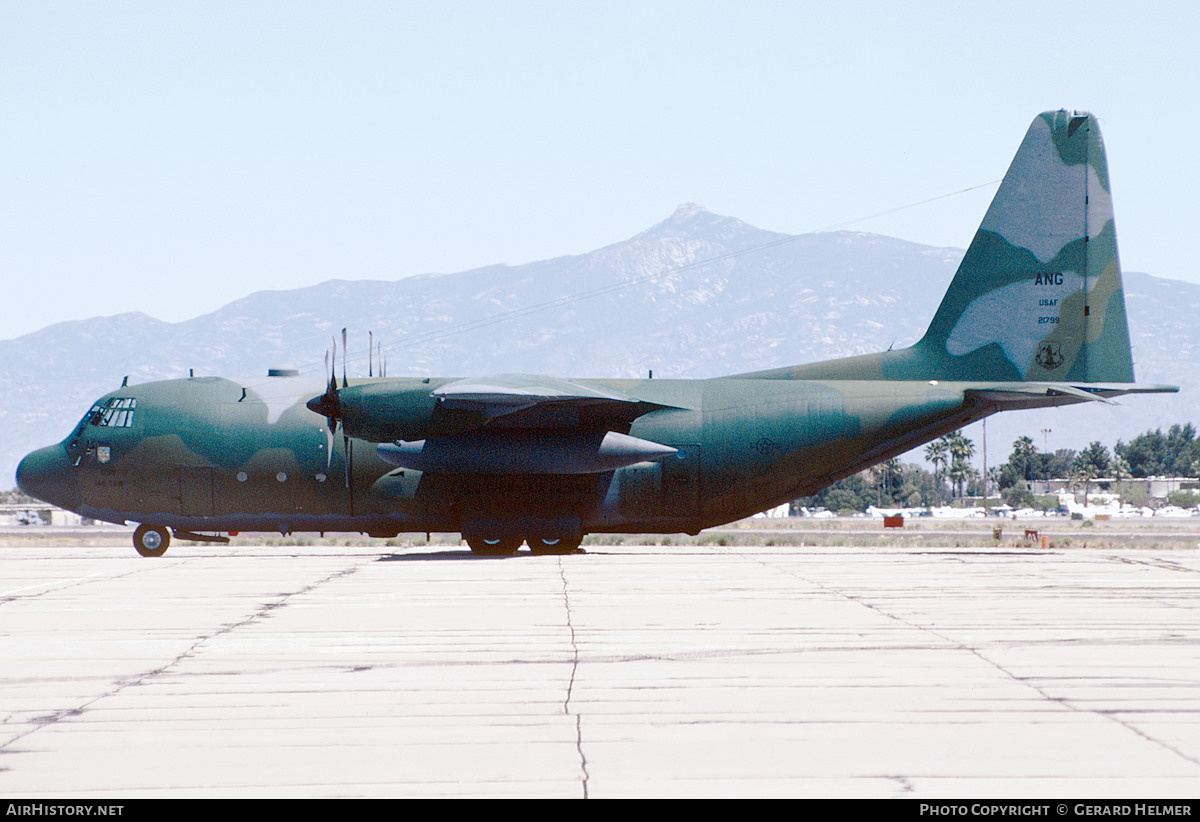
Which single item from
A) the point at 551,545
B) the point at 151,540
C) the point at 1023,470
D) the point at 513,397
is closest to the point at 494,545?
the point at 551,545

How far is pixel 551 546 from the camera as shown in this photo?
96.7ft

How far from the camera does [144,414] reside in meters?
29.3

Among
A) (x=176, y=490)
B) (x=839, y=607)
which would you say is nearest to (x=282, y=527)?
(x=176, y=490)

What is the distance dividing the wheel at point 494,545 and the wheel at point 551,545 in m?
0.44

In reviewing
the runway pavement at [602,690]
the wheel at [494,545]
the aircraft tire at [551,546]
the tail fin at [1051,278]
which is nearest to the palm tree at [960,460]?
the tail fin at [1051,278]

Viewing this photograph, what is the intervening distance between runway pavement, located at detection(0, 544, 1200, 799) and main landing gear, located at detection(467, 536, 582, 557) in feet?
24.5

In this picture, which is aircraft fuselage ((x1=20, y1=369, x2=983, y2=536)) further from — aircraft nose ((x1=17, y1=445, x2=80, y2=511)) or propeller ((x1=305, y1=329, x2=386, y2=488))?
aircraft nose ((x1=17, y1=445, x2=80, y2=511))

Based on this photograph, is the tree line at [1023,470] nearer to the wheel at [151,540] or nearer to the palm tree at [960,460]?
the palm tree at [960,460]

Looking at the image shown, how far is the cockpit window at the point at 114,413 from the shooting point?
2944 cm

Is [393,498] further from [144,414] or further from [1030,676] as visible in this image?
[1030,676]

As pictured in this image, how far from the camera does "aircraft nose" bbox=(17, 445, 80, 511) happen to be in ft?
97.5

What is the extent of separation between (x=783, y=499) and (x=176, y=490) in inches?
573

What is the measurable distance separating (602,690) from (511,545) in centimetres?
1826

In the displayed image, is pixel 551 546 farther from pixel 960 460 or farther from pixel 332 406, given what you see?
pixel 960 460
